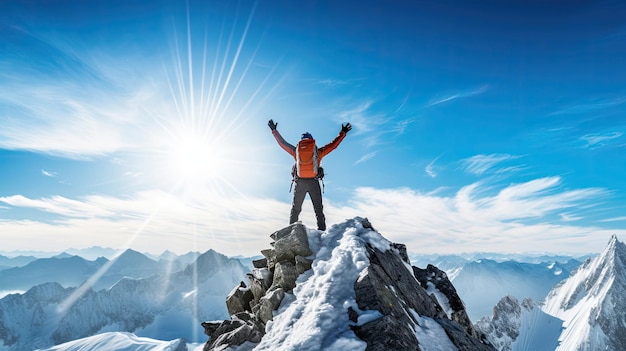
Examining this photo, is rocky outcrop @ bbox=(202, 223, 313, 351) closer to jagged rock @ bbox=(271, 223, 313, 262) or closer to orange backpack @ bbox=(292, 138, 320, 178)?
jagged rock @ bbox=(271, 223, 313, 262)

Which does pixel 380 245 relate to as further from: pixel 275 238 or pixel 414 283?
pixel 275 238

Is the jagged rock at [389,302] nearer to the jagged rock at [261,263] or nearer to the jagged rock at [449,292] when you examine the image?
the jagged rock at [449,292]

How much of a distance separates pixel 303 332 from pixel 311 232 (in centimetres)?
571

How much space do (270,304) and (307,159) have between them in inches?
264

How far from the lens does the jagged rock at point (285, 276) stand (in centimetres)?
1188

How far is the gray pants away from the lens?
51.9 ft

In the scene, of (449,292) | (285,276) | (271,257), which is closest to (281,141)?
(271,257)

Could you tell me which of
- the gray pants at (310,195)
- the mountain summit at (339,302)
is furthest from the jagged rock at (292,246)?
the gray pants at (310,195)

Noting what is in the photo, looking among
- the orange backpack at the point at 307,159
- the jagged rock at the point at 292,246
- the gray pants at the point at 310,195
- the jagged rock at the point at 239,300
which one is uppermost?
the orange backpack at the point at 307,159

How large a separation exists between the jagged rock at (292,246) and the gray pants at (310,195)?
2.44 meters

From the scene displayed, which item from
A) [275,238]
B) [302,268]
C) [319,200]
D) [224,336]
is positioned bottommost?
[224,336]

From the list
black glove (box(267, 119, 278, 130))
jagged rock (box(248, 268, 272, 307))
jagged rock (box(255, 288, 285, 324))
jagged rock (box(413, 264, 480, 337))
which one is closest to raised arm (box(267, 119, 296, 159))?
black glove (box(267, 119, 278, 130))

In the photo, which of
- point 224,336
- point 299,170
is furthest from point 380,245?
point 224,336

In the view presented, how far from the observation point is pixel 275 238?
14359mm
